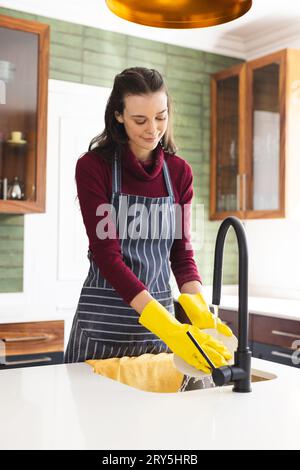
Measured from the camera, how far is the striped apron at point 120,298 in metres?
1.82

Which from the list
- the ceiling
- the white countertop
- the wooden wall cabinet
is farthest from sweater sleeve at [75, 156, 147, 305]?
the ceiling

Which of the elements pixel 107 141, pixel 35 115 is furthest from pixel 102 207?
pixel 35 115

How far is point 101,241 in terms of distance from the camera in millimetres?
1712

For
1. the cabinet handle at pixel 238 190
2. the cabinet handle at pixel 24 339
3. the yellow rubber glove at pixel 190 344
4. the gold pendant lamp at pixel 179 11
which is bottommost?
the cabinet handle at pixel 24 339

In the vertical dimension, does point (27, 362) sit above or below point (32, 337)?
below

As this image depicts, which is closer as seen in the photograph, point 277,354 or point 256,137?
point 277,354

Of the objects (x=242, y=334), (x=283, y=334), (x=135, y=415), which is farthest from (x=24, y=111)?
(x=135, y=415)

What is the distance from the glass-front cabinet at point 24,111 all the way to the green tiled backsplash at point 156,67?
1.05ft

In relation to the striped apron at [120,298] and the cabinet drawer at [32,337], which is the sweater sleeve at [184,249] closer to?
the striped apron at [120,298]

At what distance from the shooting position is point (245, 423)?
1091mm

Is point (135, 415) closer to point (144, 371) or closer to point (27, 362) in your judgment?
point (144, 371)

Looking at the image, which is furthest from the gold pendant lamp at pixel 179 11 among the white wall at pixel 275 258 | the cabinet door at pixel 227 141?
the white wall at pixel 275 258

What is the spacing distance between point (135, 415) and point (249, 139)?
8.94 feet

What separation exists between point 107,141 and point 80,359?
673 millimetres
